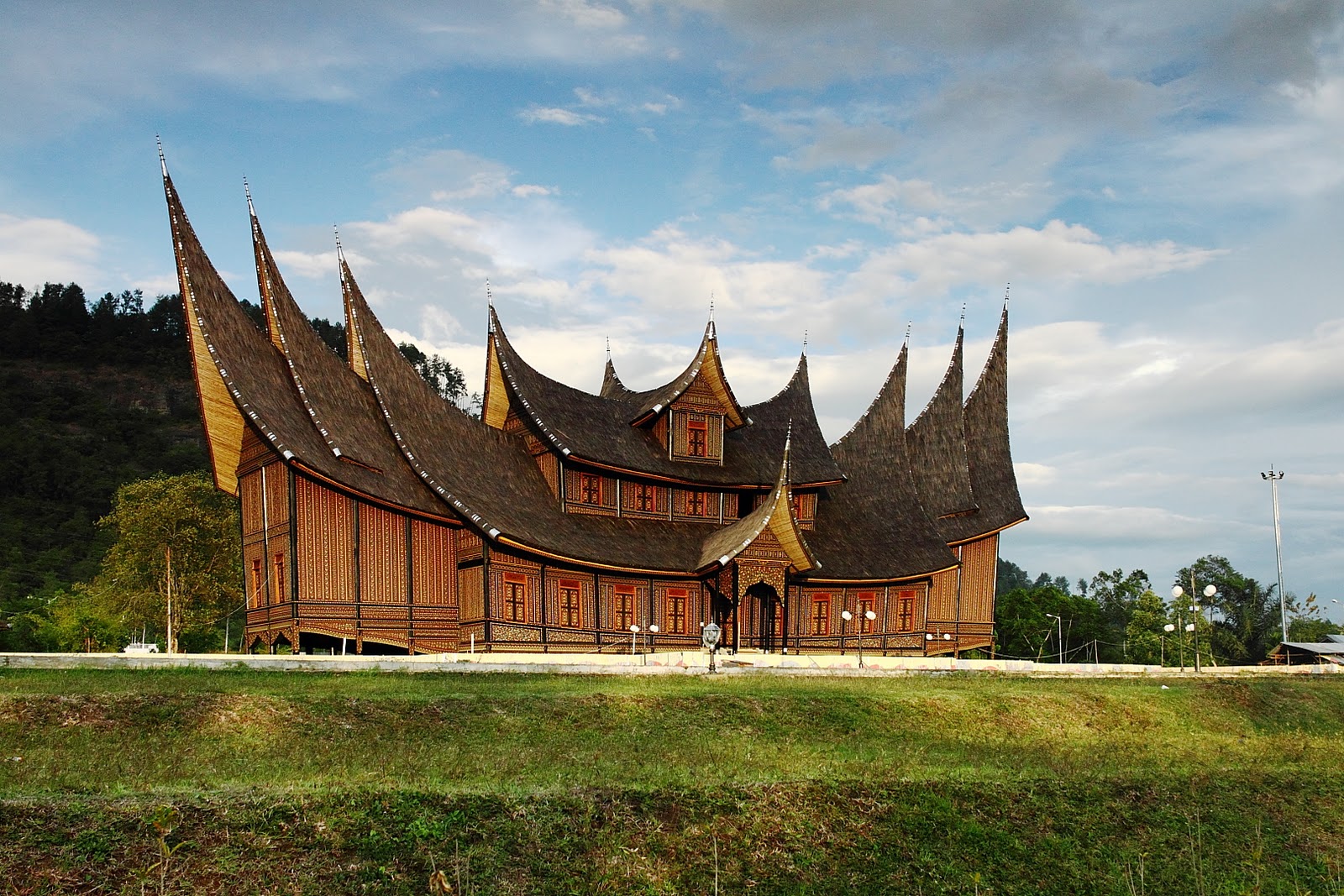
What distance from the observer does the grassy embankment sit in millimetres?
10336

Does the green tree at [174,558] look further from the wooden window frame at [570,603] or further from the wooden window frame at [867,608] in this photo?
the wooden window frame at [867,608]

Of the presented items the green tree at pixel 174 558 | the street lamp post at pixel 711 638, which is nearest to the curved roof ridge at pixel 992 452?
the street lamp post at pixel 711 638

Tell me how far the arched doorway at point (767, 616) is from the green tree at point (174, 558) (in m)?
15.9

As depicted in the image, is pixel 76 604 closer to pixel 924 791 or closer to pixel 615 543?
pixel 615 543

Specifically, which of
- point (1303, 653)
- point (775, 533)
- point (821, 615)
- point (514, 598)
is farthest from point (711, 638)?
point (1303, 653)

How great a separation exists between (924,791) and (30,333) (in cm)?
7583

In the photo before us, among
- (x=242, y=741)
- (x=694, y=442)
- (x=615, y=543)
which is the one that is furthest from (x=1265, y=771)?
(x=694, y=442)

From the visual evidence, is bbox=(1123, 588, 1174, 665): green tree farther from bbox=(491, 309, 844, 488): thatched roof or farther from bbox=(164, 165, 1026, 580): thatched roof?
bbox=(491, 309, 844, 488): thatched roof

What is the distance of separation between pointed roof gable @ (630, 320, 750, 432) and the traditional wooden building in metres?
0.06

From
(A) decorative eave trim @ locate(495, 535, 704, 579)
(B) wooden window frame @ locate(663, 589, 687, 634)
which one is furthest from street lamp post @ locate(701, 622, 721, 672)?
(B) wooden window frame @ locate(663, 589, 687, 634)

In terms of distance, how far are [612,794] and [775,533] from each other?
16.2m

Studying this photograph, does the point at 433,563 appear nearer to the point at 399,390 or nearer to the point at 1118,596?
the point at 399,390

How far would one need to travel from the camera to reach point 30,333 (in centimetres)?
7556

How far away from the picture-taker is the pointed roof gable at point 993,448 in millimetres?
34375
